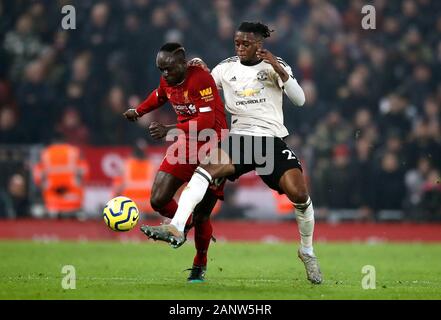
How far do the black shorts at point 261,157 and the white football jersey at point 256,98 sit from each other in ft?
0.34

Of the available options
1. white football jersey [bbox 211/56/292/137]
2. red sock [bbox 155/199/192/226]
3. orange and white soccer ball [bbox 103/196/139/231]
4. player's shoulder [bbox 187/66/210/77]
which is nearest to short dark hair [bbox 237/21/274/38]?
white football jersey [bbox 211/56/292/137]

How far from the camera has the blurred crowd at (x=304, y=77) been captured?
1655 cm

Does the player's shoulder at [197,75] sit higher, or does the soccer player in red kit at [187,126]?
the player's shoulder at [197,75]

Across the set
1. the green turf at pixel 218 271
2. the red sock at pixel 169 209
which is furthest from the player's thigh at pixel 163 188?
the green turf at pixel 218 271

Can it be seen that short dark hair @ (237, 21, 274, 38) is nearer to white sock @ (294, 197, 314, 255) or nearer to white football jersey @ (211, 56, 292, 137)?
white football jersey @ (211, 56, 292, 137)

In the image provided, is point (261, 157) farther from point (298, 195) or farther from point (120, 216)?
point (120, 216)

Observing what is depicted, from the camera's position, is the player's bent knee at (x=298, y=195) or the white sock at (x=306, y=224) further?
the white sock at (x=306, y=224)

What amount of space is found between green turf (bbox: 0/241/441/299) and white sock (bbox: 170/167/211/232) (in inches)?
23.7

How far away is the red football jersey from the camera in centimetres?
915

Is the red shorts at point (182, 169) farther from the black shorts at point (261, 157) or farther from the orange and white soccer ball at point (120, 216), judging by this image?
the orange and white soccer ball at point (120, 216)

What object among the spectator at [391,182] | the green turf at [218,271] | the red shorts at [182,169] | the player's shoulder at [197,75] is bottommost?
the green turf at [218,271]

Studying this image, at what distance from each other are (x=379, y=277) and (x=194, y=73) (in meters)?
2.99

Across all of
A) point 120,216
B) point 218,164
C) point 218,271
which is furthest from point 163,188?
point 218,271

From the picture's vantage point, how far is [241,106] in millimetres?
9453
